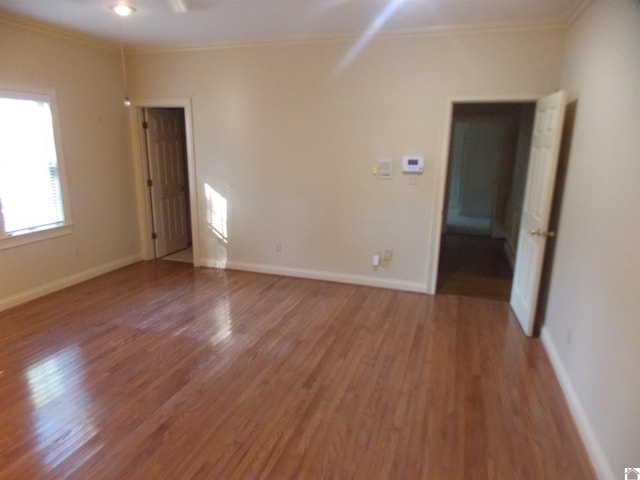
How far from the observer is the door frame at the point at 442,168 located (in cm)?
378

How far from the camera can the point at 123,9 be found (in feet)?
10.9

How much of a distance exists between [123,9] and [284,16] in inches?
52.8

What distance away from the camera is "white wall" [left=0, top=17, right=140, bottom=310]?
383 centimetres

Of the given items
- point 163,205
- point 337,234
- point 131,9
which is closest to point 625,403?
point 337,234

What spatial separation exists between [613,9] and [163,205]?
5250 millimetres

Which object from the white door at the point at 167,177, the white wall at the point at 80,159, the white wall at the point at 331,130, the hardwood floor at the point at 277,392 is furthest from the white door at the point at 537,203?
the white wall at the point at 80,159

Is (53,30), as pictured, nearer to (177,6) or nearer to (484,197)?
(177,6)

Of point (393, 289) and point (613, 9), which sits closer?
point (613, 9)

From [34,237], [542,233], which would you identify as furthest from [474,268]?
[34,237]

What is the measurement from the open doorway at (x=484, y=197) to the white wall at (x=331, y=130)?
0.65 meters

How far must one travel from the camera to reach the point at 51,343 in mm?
3217

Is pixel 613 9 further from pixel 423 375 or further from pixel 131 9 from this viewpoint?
pixel 131 9

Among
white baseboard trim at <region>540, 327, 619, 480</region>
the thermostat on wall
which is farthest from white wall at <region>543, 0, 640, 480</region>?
the thermostat on wall

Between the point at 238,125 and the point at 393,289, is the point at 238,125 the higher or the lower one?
the higher one
